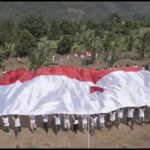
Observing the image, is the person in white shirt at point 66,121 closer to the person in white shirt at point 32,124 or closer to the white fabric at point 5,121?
the person in white shirt at point 32,124

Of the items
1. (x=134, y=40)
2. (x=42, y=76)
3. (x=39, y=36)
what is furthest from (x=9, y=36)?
(x=42, y=76)

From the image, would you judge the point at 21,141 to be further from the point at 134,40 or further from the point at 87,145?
the point at 134,40

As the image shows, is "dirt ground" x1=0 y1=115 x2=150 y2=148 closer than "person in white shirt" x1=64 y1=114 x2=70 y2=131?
Yes

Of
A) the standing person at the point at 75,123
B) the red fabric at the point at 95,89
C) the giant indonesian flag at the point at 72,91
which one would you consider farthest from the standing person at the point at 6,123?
the red fabric at the point at 95,89

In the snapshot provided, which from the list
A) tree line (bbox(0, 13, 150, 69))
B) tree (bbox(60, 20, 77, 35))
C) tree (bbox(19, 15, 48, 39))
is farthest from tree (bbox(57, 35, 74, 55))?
tree (bbox(19, 15, 48, 39))

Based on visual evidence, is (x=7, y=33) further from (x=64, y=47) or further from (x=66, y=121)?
(x=66, y=121)

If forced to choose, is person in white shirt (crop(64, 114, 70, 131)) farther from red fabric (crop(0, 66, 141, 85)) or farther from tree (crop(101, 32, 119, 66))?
tree (crop(101, 32, 119, 66))
